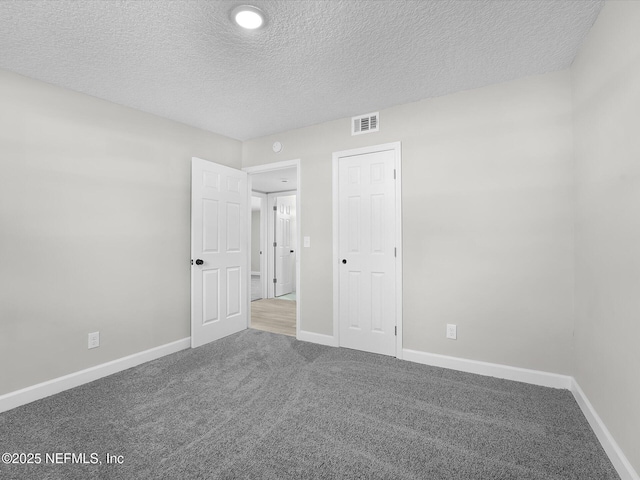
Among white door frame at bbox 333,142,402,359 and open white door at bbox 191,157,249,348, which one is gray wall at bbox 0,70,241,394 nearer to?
open white door at bbox 191,157,249,348

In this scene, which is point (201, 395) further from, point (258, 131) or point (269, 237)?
point (269, 237)

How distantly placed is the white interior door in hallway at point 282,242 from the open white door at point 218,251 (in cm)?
241

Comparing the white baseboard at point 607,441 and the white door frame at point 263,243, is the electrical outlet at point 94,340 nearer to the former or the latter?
the white baseboard at point 607,441

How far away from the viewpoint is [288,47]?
6.90 ft

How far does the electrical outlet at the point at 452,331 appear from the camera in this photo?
2.79 meters

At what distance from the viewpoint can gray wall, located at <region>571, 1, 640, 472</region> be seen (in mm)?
1465

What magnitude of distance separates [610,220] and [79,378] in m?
3.97

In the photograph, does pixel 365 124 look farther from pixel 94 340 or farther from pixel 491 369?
pixel 94 340

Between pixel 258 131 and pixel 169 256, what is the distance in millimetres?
1814

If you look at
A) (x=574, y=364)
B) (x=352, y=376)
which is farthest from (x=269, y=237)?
(x=574, y=364)

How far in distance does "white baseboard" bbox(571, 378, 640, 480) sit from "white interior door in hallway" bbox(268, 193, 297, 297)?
17.2 feet

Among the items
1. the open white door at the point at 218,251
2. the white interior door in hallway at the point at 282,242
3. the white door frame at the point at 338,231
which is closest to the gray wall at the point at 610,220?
the white door frame at the point at 338,231

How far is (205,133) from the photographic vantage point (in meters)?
3.69

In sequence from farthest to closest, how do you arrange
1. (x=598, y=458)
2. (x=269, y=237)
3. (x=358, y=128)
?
(x=269, y=237), (x=358, y=128), (x=598, y=458)
